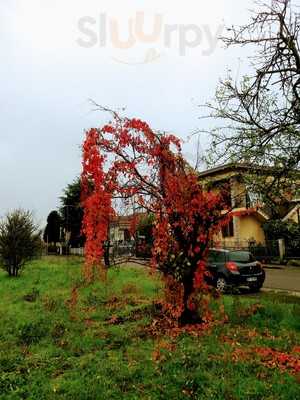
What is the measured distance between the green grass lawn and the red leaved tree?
4.08ft

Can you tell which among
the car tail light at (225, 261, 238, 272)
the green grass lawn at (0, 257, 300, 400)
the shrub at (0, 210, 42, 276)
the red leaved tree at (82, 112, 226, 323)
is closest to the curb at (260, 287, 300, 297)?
the car tail light at (225, 261, 238, 272)

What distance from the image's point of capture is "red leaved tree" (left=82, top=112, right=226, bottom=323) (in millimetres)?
9680

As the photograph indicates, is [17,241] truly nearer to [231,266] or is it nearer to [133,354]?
[231,266]

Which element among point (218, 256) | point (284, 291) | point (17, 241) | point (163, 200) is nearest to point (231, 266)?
point (218, 256)

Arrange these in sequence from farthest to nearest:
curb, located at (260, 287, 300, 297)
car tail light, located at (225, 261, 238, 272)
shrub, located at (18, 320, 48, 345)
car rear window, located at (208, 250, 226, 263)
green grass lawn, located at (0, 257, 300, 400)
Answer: car rear window, located at (208, 250, 226, 263)
car tail light, located at (225, 261, 238, 272)
curb, located at (260, 287, 300, 297)
shrub, located at (18, 320, 48, 345)
green grass lawn, located at (0, 257, 300, 400)

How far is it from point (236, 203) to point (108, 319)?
4.35 meters

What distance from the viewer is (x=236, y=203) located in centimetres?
1010

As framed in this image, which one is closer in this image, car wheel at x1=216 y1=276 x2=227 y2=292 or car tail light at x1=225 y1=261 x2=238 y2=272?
car wheel at x1=216 y1=276 x2=227 y2=292

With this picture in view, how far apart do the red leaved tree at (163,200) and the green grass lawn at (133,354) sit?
1244 millimetres

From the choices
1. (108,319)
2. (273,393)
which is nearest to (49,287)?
(108,319)

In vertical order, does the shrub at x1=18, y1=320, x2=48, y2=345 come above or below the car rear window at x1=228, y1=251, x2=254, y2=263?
below

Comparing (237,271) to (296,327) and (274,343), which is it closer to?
(296,327)

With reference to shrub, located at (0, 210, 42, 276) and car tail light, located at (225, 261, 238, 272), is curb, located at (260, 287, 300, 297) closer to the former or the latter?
car tail light, located at (225, 261, 238, 272)

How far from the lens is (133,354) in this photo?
759cm
